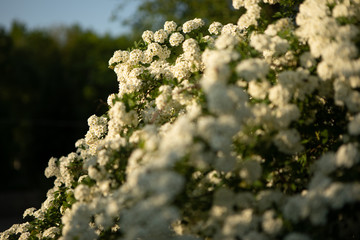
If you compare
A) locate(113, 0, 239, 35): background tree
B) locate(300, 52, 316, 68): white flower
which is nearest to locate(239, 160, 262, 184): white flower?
locate(300, 52, 316, 68): white flower

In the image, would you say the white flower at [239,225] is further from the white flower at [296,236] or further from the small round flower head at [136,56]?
the small round flower head at [136,56]

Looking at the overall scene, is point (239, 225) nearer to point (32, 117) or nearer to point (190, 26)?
point (190, 26)

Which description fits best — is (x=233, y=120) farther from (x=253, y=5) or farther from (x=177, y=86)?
(x=253, y=5)

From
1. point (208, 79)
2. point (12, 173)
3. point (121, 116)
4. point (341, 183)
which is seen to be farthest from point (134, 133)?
point (12, 173)

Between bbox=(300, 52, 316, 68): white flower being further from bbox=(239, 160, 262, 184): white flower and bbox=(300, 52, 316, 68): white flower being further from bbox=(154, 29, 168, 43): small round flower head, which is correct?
bbox=(154, 29, 168, 43): small round flower head

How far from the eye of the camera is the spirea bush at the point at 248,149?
267 centimetres

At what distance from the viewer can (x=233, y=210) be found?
3092 millimetres

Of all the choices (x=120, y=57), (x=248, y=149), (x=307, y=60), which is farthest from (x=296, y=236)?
(x=120, y=57)

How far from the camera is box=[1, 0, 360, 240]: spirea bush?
267 cm

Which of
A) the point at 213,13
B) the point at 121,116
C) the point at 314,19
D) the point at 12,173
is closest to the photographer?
the point at 314,19

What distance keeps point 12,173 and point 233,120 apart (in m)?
15.7

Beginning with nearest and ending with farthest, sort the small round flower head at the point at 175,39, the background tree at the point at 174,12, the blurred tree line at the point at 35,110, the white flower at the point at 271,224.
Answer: the white flower at the point at 271,224 → the small round flower head at the point at 175,39 → the background tree at the point at 174,12 → the blurred tree line at the point at 35,110

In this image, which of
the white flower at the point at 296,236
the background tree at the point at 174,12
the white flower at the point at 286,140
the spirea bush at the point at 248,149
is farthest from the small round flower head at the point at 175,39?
the background tree at the point at 174,12

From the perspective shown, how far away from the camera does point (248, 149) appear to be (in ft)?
10.4
